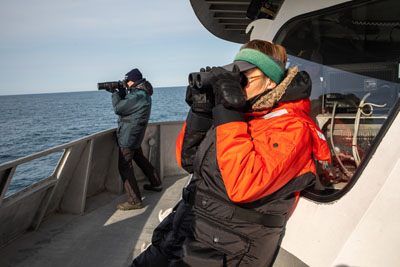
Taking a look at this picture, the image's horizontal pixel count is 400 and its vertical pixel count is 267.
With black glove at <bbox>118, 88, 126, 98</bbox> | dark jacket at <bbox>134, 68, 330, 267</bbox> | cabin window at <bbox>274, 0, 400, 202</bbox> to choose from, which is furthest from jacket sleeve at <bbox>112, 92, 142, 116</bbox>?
dark jacket at <bbox>134, 68, 330, 267</bbox>

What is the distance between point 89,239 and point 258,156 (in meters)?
2.61

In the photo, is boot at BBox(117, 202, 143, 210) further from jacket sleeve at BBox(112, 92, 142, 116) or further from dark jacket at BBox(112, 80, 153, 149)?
jacket sleeve at BBox(112, 92, 142, 116)

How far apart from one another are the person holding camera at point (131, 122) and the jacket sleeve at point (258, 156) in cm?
314

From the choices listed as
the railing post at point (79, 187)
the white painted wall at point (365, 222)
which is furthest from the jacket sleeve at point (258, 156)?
the railing post at point (79, 187)

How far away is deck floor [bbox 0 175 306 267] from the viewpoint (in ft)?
9.89

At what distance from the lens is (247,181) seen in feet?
4.47

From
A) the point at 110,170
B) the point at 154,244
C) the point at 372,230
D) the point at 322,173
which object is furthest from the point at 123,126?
the point at 372,230

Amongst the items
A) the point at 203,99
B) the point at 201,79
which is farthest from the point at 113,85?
the point at 201,79

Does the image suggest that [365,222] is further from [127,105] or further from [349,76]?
[127,105]

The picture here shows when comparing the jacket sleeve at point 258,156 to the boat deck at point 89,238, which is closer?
the jacket sleeve at point 258,156

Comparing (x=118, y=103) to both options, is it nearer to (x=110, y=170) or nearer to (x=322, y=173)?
(x=110, y=170)

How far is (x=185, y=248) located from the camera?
1612 millimetres

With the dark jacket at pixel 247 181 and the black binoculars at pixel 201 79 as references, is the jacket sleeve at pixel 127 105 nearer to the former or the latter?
the dark jacket at pixel 247 181

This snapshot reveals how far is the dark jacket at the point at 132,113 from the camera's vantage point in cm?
448
